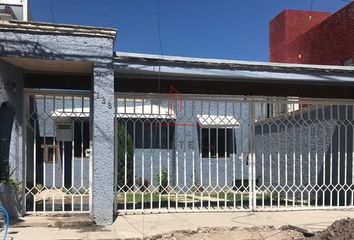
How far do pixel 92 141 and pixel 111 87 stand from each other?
107 cm

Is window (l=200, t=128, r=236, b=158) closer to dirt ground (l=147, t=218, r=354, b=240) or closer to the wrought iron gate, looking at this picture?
the wrought iron gate

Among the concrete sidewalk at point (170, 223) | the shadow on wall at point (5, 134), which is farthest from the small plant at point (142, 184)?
the shadow on wall at point (5, 134)

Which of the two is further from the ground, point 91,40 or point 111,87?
point 91,40

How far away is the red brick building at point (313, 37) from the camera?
15.4 meters

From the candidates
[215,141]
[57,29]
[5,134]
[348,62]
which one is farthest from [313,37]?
[5,134]

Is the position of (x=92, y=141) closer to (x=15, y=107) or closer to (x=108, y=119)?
(x=108, y=119)

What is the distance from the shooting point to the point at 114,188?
8703mm

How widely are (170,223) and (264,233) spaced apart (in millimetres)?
1701

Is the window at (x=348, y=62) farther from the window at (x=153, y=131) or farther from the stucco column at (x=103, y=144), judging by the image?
the stucco column at (x=103, y=144)

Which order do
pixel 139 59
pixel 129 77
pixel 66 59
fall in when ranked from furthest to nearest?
pixel 129 77, pixel 139 59, pixel 66 59

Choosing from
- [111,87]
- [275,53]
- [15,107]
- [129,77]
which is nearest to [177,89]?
[129,77]

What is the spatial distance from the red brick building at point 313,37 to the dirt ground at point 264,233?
933cm

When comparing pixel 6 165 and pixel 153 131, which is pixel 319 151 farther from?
pixel 6 165

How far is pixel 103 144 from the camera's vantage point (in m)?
8.07
